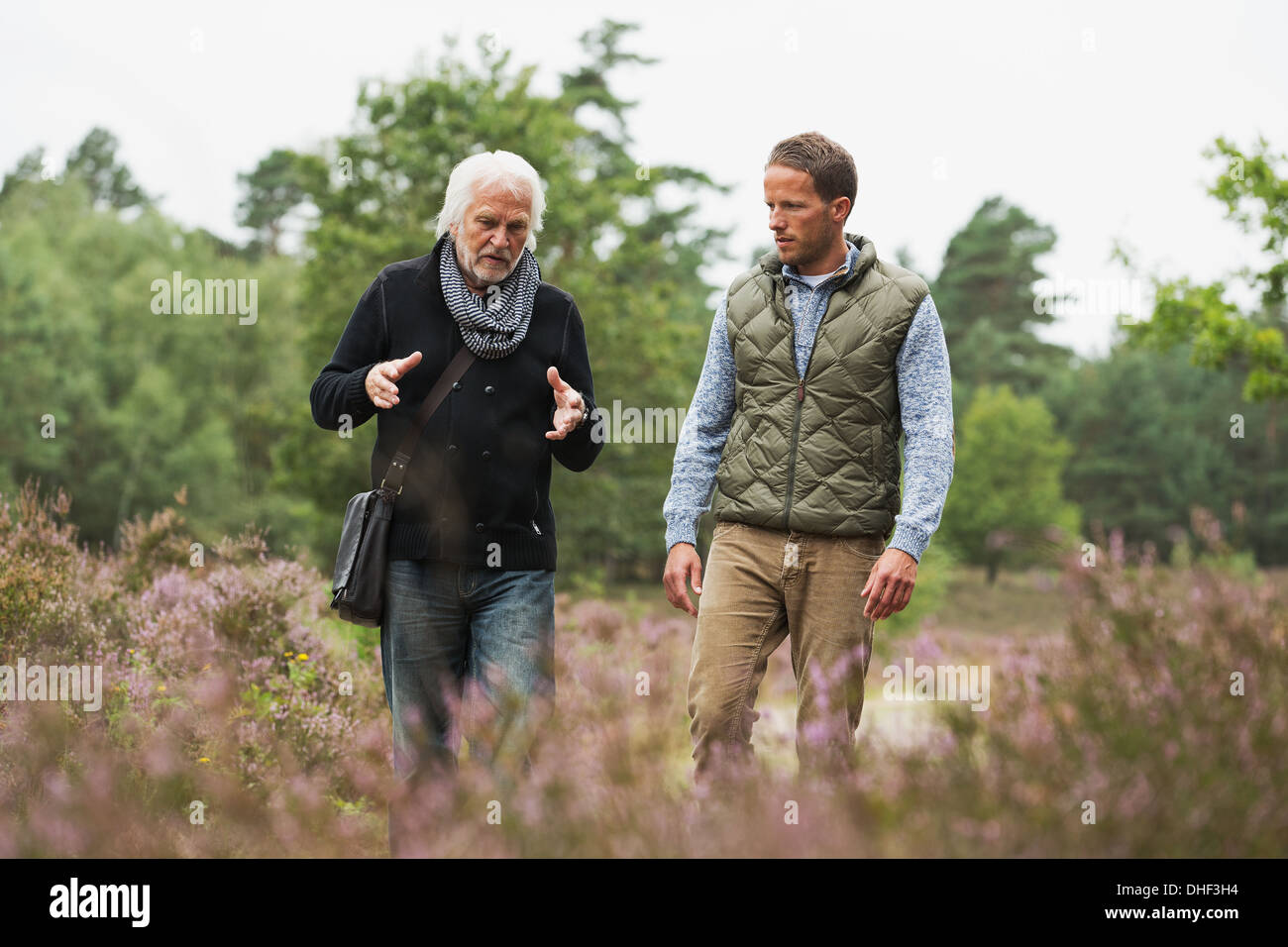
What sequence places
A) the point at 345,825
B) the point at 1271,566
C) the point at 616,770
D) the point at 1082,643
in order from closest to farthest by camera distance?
the point at 616,770 → the point at 345,825 → the point at 1082,643 → the point at 1271,566

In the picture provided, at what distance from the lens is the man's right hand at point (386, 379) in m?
3.76

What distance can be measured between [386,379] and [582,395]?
70 cm

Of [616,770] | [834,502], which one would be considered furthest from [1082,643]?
[616,770]

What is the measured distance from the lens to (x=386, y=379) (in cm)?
377

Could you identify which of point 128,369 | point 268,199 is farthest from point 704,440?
point 268,199

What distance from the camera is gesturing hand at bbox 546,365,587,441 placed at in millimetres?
3953

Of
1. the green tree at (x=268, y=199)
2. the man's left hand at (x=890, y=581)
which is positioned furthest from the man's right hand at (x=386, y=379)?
the green tree at (x=268, y=199)

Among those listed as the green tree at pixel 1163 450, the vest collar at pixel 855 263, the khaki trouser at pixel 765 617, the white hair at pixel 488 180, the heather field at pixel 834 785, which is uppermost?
the green tree at pixel 1163 450

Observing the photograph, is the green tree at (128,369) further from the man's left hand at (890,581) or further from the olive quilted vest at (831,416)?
the man's left hand at (890,581)

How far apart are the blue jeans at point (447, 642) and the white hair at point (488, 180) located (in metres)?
1.12

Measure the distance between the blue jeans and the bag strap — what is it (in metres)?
0.27
